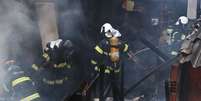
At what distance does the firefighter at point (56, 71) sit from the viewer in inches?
327

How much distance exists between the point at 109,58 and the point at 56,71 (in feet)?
4.15

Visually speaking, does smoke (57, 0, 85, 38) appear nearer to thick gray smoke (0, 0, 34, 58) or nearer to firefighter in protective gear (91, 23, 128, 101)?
thick gray smoke (0, 0, 34, 58)

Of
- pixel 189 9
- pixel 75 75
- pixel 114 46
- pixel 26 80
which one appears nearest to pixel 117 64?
pixel 114 46

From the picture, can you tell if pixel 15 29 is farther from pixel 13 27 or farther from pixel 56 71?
pixel 56 71

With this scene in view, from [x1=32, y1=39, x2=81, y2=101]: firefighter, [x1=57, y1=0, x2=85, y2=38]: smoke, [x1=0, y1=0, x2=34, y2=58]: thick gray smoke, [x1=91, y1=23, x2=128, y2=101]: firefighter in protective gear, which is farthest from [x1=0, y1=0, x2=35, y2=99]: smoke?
[x1=91, y1=23, x2=128, y2=101]: firefighter in protective gear

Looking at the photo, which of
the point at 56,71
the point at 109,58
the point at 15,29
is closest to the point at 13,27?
the point at 15,29

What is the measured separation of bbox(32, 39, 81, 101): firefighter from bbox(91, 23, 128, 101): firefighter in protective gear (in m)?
0.67

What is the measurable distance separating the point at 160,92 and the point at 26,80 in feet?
18.2

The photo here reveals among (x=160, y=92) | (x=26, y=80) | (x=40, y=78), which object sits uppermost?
(x=26, y=80)

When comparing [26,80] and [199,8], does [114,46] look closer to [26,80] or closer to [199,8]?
[26,80]

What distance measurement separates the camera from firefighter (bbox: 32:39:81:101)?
830cm

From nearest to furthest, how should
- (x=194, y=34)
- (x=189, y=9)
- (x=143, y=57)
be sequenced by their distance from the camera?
1. (x=194, y=34)
2. (x=143, y=57)
3. (x=189, y=9)

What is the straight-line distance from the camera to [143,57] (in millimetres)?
11242

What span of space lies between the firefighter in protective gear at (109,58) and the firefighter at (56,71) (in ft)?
2.19
